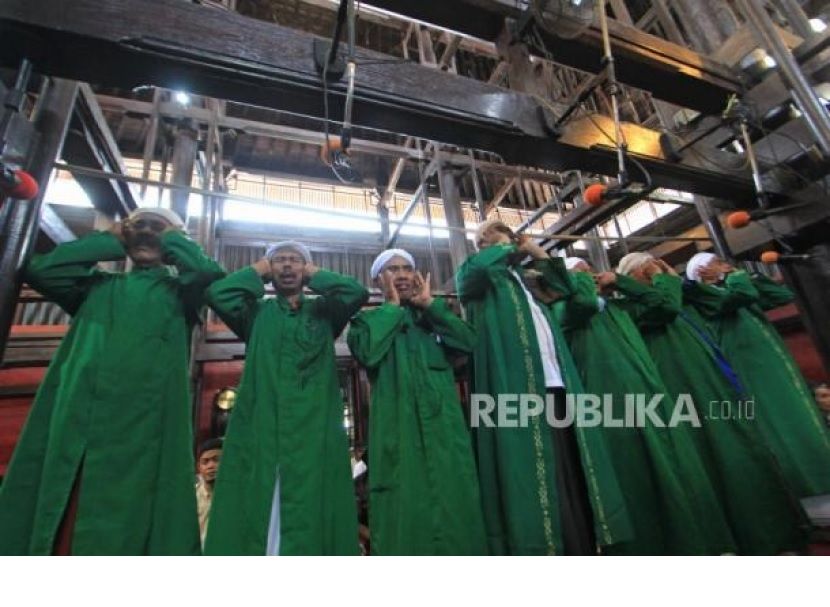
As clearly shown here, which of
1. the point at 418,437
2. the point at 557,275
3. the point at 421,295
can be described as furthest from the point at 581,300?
the point at 418,437

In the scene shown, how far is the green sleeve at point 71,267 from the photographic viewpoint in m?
1.89

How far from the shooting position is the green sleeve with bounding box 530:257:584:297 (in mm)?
2736

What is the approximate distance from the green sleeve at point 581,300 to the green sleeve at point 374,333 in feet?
3.82

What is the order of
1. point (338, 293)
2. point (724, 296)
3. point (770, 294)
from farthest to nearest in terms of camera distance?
1. point (770, 294)
2. point (724, 296)
3. point (338, 293)

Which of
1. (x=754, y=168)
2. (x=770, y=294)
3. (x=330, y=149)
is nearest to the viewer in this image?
(x=330, y=149)

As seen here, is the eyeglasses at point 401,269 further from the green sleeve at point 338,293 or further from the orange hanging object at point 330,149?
the orange hanging object at point 330,149

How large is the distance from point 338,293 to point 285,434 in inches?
31.4

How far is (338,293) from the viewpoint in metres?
2.38

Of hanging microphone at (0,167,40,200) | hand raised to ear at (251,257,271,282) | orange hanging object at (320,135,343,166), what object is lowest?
hanging microphone at (0,167,40,200)


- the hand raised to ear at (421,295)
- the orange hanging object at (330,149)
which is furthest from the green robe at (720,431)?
the orange hanging object at (330,149)

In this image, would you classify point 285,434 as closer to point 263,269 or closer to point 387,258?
point 263,269

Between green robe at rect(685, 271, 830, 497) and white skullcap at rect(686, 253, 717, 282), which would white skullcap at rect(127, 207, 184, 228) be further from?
white skullcap at rect(686, 253, 717, 282)

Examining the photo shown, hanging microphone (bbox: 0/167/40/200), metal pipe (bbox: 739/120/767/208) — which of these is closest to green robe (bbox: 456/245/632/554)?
metal pipe (bbox: 739/120/767/208)

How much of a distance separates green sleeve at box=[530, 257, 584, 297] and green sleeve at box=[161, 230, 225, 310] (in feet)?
6.42
